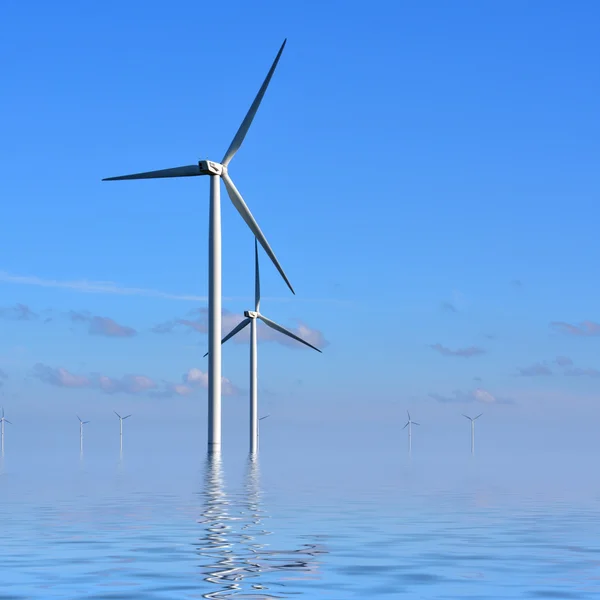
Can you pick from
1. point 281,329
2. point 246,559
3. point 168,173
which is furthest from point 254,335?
point 246,559

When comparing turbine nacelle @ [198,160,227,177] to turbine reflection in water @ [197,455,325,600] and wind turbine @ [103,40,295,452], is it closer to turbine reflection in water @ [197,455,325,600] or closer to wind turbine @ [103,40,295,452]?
wind turbine @ [103,40,295,452]

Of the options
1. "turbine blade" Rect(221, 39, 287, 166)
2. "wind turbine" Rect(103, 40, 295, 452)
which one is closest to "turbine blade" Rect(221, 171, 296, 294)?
"wind turbine" Rect(103, 40, 295, 452)

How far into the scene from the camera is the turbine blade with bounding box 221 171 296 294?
330 feet

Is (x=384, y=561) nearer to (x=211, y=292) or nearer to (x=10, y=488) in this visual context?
(x=10, y=488)

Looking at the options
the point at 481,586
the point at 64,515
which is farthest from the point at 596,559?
the point at 64,515

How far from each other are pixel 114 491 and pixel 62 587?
145 ft

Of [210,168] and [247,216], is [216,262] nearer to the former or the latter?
[247,216]

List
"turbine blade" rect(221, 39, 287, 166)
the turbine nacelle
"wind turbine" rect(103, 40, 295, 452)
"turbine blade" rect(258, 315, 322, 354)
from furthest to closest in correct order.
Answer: "turbine blade" rect(258, 315, 322, 354), the turbine nacelle, "turbine blade" rect(221, 39, 287, 166), "wind turbine" rect(103, 40, 295, 452)

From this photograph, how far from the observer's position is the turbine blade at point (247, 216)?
101 m

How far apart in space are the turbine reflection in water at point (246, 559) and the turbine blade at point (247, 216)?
58.7 metres

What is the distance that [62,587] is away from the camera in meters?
22.3

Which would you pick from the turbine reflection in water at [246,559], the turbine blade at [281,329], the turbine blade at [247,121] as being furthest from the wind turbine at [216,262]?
the turbine reflection in water at [246,559]

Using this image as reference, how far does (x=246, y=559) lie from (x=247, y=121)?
84517mm

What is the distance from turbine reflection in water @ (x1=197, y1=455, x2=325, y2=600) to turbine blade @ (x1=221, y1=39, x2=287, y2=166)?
6840cm
